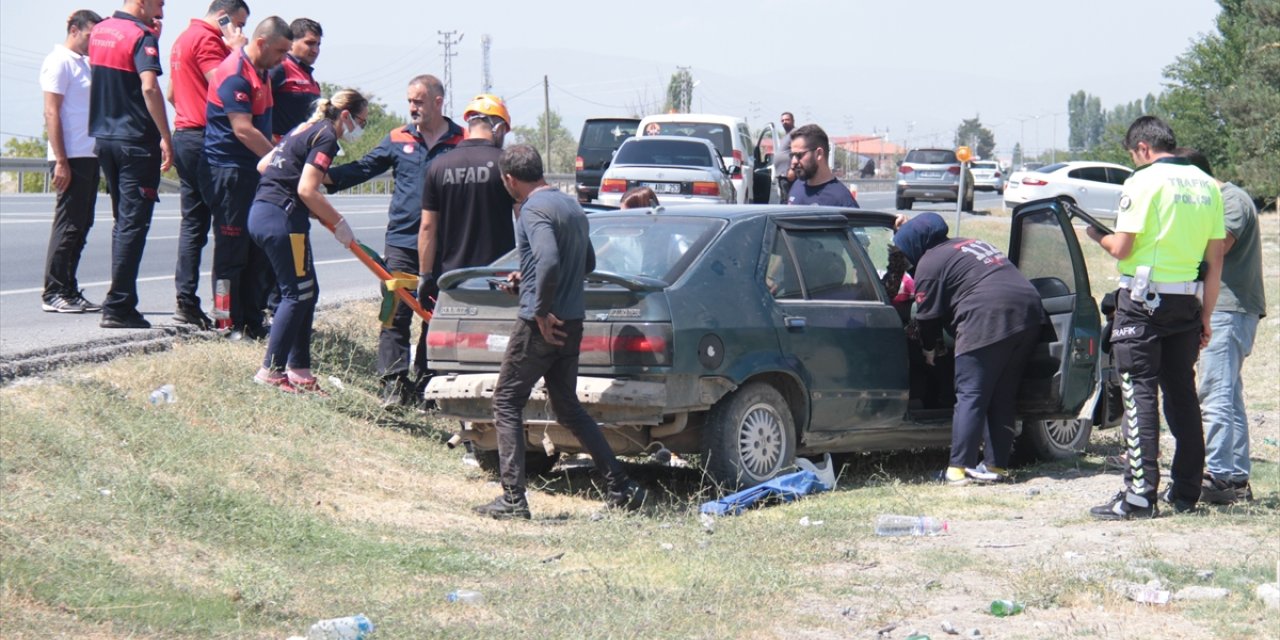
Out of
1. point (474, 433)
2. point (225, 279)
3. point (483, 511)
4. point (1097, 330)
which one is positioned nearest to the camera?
point (483, 511)

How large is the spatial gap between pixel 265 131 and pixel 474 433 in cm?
268

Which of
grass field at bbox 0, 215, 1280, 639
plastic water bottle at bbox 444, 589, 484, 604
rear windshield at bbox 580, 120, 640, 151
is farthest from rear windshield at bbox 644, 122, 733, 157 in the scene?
plastic water bottle at bbox 444, 589, 484, 604

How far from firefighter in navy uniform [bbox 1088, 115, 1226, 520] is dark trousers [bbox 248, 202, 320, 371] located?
440cm

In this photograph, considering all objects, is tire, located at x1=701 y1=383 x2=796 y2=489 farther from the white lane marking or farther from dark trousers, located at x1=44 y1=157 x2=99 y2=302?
the white lane marking

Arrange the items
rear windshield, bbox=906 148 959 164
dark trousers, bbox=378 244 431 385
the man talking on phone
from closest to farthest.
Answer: dark trousers, bbox=378 244 431 385 < the man talking on phone < rear windshield, bbox=906 148 959 164

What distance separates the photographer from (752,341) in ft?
25.2

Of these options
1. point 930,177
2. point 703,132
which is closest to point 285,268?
point 703,132

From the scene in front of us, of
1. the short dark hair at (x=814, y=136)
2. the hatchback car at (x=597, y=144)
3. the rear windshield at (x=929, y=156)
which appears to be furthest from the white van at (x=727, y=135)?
the short dark hair at (x=814, y=136)

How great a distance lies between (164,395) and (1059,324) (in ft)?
16.5

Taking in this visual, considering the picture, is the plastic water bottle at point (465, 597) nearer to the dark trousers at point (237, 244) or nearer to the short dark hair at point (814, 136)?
the dark trousers at point (237, 244)

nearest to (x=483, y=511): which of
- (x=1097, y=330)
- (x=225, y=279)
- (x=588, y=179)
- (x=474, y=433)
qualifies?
(x=474, y=433)

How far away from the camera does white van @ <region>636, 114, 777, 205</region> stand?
2667 cm

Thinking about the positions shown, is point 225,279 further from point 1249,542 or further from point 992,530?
point 1249,542

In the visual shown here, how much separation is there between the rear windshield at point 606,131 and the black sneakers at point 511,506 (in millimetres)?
22965
